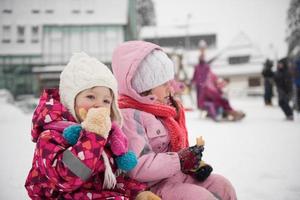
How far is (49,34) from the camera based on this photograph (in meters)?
17.6

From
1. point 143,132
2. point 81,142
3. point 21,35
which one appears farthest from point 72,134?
point 21,35

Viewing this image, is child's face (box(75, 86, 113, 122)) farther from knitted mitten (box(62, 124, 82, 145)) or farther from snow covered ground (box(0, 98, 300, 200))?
snow covered ground (box(0, 98, 300, 200))

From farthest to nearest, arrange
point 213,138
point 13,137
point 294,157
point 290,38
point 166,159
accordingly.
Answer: point 290,38, point 13,137, point 213,138, point 294,157, point 166,159

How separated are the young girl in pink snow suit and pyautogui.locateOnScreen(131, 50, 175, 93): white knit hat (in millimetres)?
204

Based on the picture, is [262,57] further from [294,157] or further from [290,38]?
[294,157]

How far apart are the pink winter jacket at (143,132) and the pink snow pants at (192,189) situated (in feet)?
0.17

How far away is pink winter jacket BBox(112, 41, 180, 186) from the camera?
139cm

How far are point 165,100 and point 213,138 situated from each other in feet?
9.88

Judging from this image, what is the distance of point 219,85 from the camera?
702cm

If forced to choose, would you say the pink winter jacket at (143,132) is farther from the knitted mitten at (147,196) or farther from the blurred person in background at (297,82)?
the blurred person in background at (297,82)

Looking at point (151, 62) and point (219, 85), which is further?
point (219, 85)

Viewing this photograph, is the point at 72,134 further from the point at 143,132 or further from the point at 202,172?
the point at 202,172

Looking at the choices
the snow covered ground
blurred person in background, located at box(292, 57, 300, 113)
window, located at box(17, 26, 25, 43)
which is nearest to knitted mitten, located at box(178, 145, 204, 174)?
the snow covered ground

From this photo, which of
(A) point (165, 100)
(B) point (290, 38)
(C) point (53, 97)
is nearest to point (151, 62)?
(A) point (165, 100)
